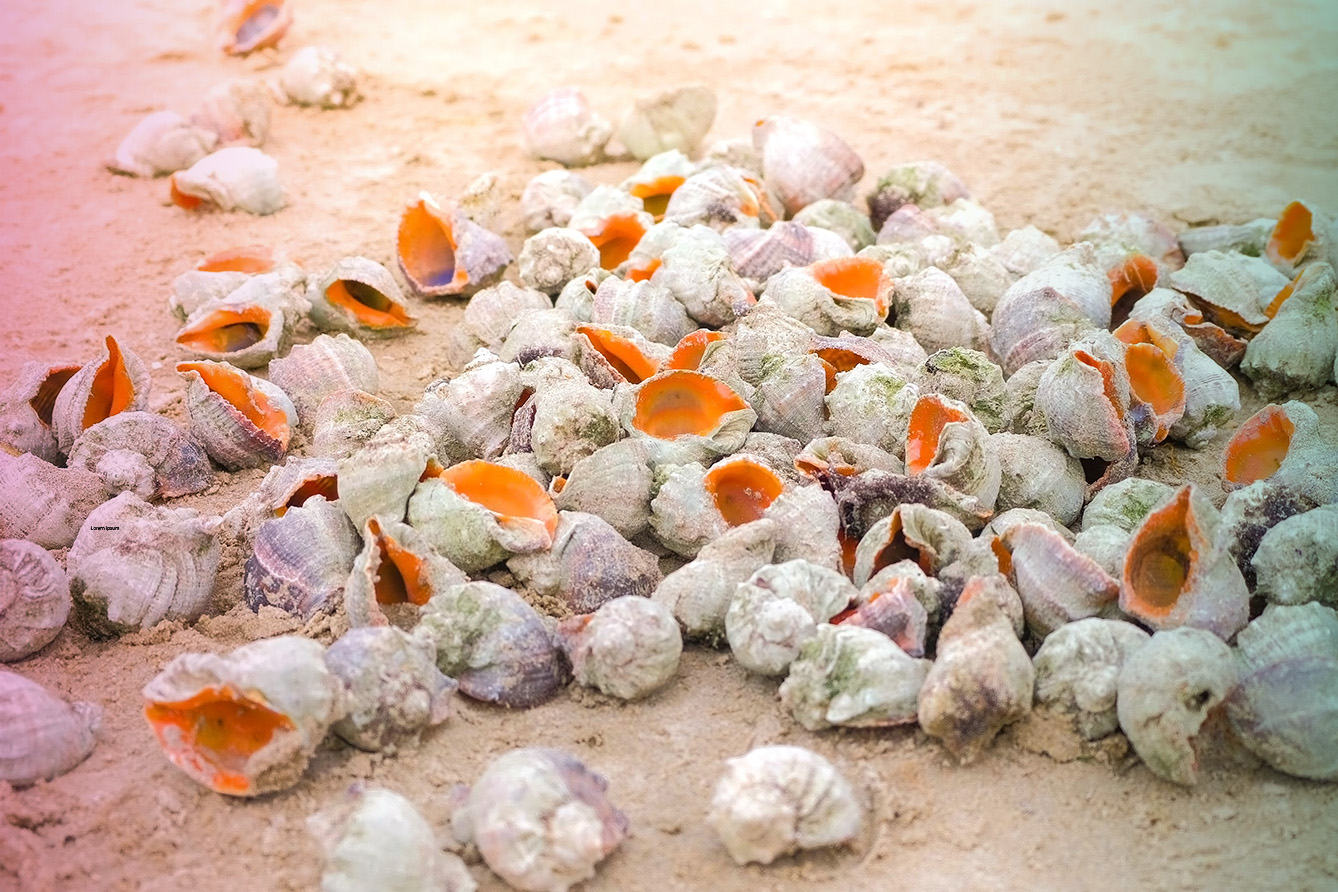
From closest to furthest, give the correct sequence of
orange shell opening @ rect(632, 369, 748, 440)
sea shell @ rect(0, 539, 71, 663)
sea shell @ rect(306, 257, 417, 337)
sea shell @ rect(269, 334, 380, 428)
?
sea shell @ rect(0, 539, 71, 663), orange shell opening @ rect(632, 369, 748, 440), sea shell @ rect(269, 334, 380, 428), sea shell @ rect(306, 257, 417, 337)

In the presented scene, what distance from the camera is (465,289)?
3895 mm

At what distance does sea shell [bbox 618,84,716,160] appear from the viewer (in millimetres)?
4656

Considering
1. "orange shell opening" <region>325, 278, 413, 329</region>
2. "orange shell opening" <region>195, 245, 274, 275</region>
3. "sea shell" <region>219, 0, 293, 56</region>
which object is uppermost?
"sea shell" <region>219, 0, 293, 56</region>

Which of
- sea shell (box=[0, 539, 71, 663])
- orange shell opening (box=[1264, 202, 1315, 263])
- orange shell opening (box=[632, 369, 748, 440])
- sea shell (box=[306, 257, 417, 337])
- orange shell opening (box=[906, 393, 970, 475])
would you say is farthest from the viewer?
orange shell opening (box=[1264, 202, 1315, 263])

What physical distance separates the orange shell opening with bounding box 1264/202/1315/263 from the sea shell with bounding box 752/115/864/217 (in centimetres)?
147

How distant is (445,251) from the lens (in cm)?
404

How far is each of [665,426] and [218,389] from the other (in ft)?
4.16

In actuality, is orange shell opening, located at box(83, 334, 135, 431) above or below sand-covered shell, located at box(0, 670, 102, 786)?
above

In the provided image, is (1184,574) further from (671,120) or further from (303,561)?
(671,120)

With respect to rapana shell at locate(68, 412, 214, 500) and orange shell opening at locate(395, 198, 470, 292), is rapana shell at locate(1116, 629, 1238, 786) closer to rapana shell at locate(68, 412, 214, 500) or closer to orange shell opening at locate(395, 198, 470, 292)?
rapana shell at locate(68, 412, 214, 500)

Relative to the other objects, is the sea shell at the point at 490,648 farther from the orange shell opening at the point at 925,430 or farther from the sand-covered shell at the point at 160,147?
the sand-covered shell at the point at 160,147

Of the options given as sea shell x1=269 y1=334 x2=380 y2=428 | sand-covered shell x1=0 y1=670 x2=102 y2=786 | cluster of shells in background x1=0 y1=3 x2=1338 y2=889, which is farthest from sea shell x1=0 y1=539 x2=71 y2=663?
sea shell x1=269 y1=334 x2=380 y2=428

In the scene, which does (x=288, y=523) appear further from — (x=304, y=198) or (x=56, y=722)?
(x=304, y=198)

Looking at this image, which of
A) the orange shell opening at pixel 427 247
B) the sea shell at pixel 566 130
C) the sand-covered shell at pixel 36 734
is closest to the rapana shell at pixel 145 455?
the sand-covered shell at pixel 36 734
